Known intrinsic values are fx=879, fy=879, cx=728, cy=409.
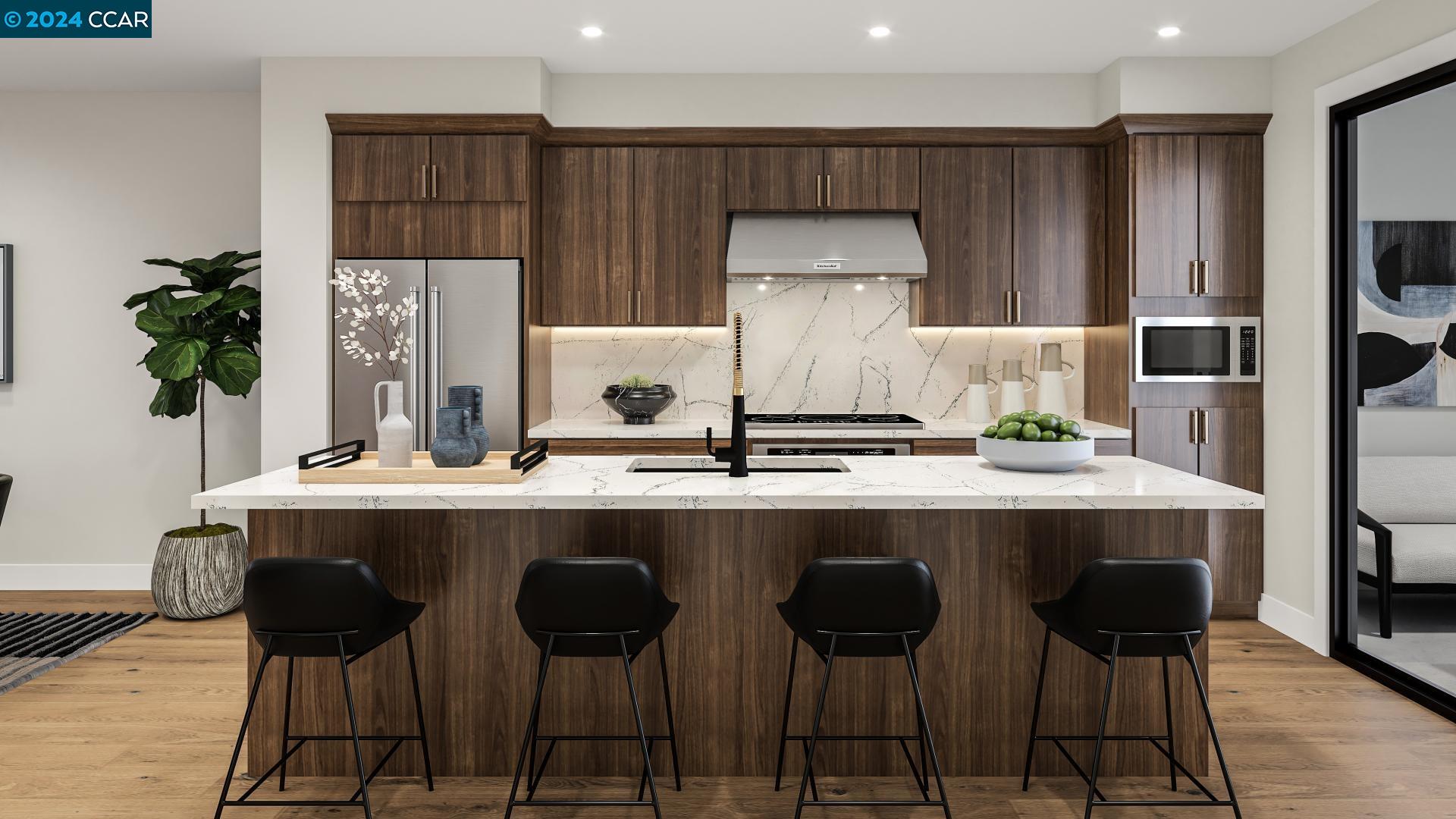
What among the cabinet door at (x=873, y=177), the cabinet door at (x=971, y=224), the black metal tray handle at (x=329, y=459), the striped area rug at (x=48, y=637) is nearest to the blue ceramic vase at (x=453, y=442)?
the black metal tray handle at (x=329, y=459)

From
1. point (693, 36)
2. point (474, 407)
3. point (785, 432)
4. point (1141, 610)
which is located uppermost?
point (693, 36)

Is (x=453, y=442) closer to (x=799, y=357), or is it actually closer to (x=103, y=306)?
(x=799, y=357)

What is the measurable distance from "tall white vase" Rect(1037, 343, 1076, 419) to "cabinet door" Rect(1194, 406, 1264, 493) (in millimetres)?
426

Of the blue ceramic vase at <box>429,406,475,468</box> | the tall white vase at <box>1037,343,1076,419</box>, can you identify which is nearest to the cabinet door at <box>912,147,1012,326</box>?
the tall white vase at <box>1037,343,1076,419</box>

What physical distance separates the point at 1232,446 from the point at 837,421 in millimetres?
1889

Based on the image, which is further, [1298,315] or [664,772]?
[1298,315]

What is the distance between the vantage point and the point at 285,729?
8.09 feet

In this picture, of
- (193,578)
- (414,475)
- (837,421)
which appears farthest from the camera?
(837,421)


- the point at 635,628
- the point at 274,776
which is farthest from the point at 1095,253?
the point at 274,776

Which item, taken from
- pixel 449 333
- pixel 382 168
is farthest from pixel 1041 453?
pixel 382 168

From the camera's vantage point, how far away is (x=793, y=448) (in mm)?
4207

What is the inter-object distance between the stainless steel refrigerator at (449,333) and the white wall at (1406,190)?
3743 mm

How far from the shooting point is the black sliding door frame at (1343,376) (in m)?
3.65

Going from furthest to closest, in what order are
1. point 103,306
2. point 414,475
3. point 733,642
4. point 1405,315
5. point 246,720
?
point 103,306
point 1405,315
point 733,642
point 414,475
point 246,720
